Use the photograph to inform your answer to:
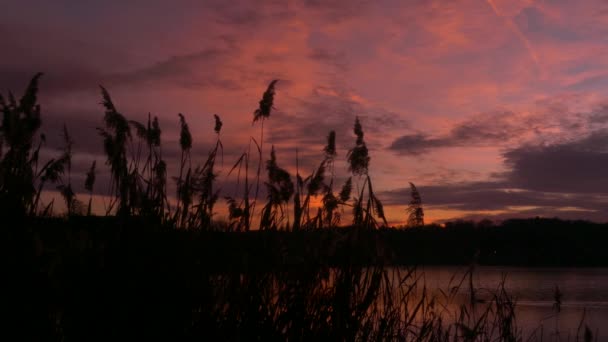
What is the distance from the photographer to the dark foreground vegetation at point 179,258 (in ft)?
12.6

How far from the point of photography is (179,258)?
398 cm

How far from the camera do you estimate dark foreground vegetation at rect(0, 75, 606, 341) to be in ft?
12.6

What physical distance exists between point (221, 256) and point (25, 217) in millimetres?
1438

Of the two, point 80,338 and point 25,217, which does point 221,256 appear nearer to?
point 80,338

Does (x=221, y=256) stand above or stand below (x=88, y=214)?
below

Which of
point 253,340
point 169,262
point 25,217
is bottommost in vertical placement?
point 253,340

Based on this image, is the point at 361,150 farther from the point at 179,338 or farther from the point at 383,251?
the point at 179,338

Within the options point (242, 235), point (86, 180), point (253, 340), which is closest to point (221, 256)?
point (242, 235)

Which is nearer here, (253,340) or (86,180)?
(253,340)

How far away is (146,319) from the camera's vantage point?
3.83 meters

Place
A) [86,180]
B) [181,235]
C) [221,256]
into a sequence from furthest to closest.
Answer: [86,180] → [221,256] → [181,235]

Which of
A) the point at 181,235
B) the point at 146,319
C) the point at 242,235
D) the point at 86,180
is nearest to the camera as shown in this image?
the point at 146,319

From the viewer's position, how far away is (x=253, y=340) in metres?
4.20

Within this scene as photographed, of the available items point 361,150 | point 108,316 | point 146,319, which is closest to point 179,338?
point 146,319
